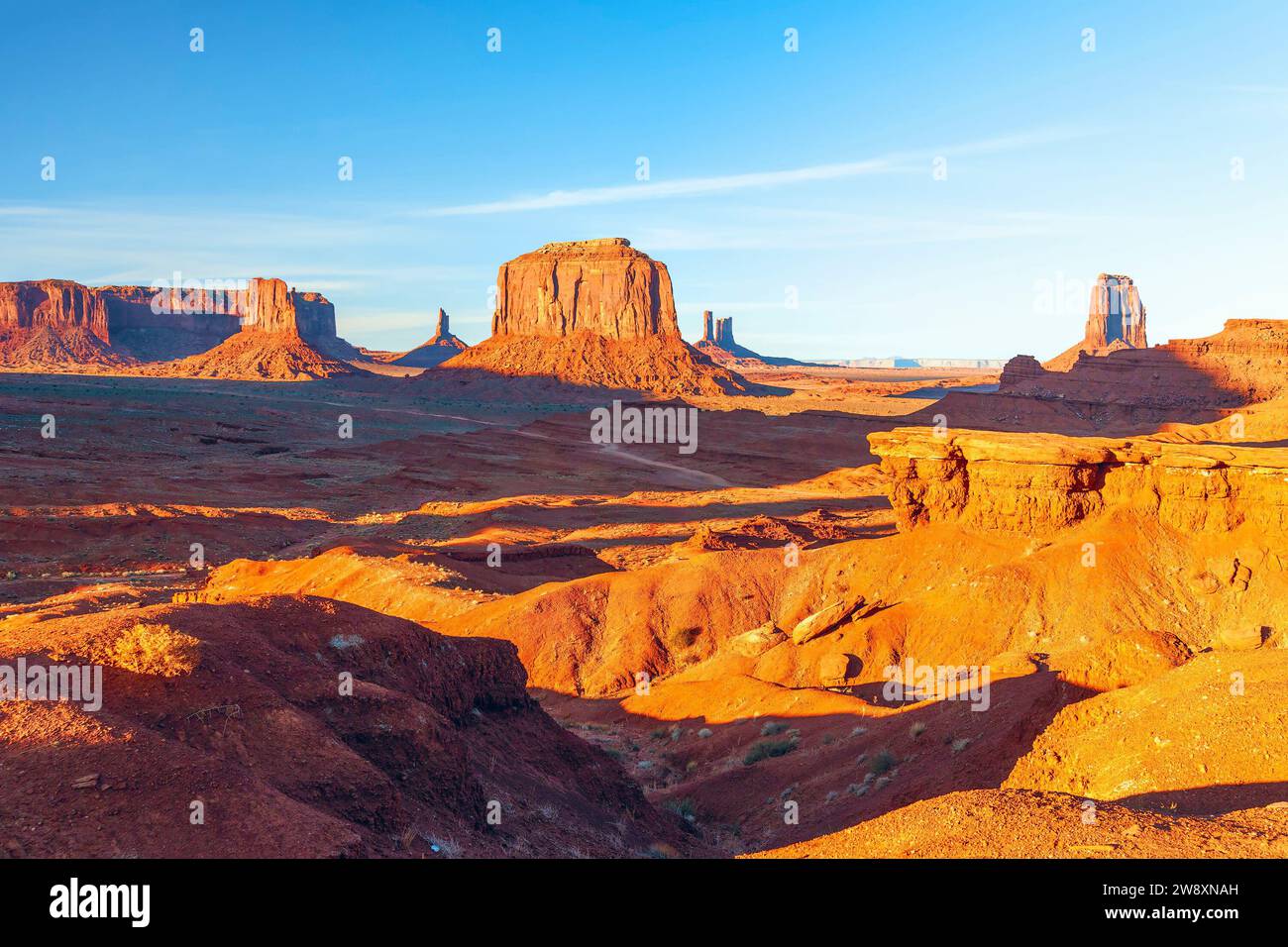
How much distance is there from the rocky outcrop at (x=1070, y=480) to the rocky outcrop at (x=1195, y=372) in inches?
2683

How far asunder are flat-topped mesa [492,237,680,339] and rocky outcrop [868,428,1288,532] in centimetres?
13957

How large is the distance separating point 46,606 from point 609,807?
20.9m

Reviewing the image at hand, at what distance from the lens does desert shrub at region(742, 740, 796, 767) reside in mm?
18344

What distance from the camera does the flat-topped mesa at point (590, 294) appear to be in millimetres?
164625

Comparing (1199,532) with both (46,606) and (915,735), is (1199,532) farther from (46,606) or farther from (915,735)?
(46,606)

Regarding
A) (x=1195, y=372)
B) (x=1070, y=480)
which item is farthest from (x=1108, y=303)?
(x=1070, y=480)

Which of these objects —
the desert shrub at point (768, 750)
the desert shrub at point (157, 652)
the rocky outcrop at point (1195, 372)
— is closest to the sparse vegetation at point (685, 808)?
the desert shrub at point (768, 750)

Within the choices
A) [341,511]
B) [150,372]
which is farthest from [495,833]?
[150,372]

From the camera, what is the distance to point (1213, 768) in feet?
35.5

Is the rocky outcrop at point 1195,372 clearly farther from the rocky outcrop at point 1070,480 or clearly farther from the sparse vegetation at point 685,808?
the sparse vegetation at point 685,808

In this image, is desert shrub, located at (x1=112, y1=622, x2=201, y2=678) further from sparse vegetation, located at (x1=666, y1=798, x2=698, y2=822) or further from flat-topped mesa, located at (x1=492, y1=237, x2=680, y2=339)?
flat-topped mesa, located at (x1=492, y1=237, x2=680, y2=339)

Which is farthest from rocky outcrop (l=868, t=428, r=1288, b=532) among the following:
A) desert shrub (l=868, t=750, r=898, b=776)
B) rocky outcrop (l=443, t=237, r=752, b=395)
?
rocky outcrop (l=443, t=237, r=752, b=395)

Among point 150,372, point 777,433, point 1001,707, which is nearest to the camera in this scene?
point 1001,707

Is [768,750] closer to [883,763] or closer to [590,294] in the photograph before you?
[883,763]
